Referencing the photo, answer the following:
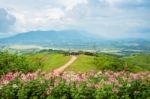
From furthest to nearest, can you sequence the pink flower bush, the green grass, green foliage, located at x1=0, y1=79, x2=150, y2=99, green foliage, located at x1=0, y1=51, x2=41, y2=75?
the green grass < green foliage, located at x1=0, y1=51, x2=41, y2=75 < the pink flower bush < green foliage, located at x1=0, y1=79, x2=150, y2=99

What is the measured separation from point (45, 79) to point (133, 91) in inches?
176

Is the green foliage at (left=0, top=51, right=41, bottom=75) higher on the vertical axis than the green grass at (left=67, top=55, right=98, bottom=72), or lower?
higher

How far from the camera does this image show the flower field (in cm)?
1787

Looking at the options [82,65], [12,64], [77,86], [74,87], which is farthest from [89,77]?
[82,65]

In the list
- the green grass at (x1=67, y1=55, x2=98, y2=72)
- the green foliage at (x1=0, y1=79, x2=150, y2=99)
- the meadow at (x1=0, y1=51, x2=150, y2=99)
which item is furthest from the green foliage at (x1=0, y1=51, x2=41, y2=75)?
the green grass at (x1=67, y1=55, x2=98, y2=72)

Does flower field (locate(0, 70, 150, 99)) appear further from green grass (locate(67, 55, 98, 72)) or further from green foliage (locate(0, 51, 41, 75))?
green grass (locate(67, 55, 98, 72))

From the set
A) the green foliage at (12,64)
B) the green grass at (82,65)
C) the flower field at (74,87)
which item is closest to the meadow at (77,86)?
the flower field at (74,87)

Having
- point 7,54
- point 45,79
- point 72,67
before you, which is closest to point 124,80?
point 45,79

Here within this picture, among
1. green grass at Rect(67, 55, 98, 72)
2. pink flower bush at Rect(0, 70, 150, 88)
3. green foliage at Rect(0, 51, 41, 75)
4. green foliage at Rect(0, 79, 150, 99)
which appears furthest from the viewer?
green grass at Rect(67, 55, 98, 72)

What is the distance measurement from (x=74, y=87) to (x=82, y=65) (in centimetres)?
6578

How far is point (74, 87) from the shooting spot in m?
18.2

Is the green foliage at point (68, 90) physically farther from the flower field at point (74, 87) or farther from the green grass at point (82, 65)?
the green grass at point (82, 65)

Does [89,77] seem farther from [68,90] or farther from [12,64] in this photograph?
[12,64]

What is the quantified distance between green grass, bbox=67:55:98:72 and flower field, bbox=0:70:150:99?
185 ft
